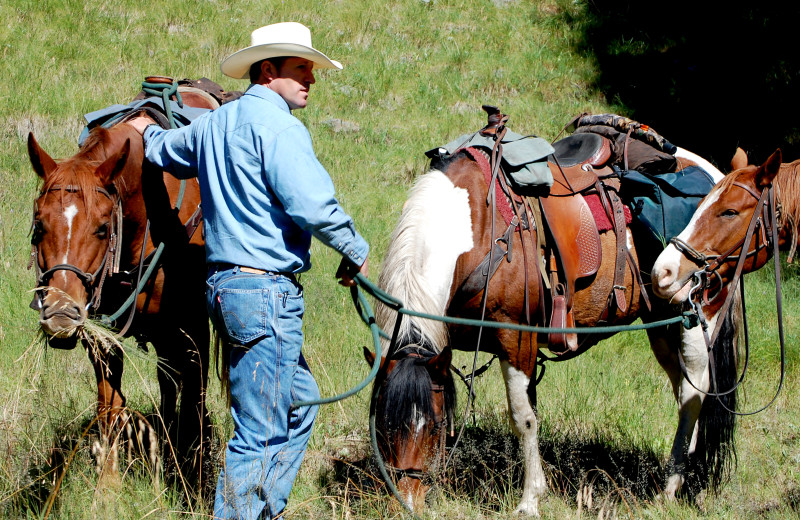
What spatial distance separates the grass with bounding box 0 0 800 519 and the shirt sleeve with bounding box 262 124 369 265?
875 millimetres

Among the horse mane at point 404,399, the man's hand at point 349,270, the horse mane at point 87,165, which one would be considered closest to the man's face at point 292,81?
the man's hand at point 349,270

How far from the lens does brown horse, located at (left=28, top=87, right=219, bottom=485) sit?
292 cm

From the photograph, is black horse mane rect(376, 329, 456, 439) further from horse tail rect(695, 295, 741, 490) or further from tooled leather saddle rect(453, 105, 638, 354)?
horse tail rect(695, 295, 741, 490)

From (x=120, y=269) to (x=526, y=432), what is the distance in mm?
2220

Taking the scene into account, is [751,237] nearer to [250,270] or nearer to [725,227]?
[725,227]

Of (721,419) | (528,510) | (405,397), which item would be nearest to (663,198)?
(721,419)

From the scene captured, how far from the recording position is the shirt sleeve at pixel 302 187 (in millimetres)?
2732

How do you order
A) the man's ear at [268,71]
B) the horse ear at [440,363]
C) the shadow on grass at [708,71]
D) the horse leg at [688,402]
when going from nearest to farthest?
the man's ear at [268,71] < the horse ear at [440,363] < the horse leg at [688,402] < the shadow on grass at [708,71]

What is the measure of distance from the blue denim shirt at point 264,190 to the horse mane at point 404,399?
650 millimetres

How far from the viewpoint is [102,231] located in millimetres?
3082

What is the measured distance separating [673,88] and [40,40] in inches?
323

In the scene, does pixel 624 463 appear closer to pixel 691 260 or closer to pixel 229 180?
pixel 691 260

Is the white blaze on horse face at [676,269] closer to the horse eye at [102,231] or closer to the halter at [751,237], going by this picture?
the halter at [751,237]

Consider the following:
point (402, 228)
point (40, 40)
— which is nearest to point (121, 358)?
point (402, 228)
